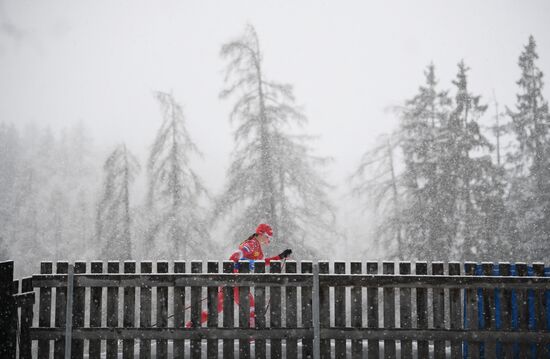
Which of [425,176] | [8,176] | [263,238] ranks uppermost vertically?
[8,176]

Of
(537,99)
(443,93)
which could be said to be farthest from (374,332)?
(537,99)

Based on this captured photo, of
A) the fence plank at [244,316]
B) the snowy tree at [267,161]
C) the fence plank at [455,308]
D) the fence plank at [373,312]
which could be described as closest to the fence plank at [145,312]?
the fence plank at [244,316]

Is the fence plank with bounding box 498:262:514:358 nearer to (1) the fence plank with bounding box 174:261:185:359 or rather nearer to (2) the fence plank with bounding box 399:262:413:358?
(2) the fence plank with bounding box 399:262:413:358

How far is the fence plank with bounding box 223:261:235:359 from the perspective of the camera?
607 cm

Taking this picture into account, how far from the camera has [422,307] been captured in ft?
19.9

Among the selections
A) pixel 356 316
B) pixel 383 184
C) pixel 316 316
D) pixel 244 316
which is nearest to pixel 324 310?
pixel 316 316

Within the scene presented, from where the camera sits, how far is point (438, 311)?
6.02m

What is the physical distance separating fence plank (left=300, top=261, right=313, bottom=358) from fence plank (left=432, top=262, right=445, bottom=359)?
157cm

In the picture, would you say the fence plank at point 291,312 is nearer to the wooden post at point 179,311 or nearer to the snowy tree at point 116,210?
the wooden post at point 179,311

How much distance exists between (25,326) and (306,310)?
3.63m

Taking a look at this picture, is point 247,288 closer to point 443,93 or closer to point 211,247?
point 211,247

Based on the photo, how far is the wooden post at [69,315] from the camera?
6000 mm

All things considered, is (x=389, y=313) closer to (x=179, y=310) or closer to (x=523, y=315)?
(x=523, y=315)

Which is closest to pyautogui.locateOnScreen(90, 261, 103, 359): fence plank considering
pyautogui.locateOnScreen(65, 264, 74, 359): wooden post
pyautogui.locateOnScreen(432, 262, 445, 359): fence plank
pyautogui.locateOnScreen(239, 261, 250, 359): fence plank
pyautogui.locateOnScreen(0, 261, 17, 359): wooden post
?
pyautogui.locateOnScreen(65, 264, 74, 359): wooden post
